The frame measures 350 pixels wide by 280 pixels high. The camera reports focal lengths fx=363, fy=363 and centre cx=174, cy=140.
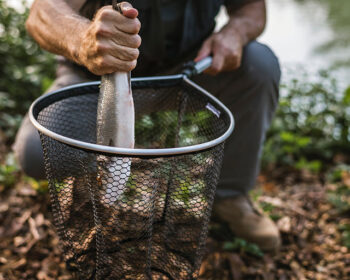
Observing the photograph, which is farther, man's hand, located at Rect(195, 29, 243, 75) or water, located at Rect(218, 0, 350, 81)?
water, located at Rect(218, 0, 350, 81)

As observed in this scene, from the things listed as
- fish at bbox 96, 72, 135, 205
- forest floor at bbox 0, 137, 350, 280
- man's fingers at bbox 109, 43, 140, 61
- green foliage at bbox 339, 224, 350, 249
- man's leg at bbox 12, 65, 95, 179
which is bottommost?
forest floor at bbox 0, 137, 350, 280

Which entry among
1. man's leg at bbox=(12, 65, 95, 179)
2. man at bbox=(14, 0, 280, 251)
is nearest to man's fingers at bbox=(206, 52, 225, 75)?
man at bbox=(14, 0, 280, 251)

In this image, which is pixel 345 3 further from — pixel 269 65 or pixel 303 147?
pixel 269 65

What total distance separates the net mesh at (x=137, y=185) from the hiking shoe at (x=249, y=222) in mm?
352

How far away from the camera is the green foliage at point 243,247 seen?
1.52 m

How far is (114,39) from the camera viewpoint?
84 cm

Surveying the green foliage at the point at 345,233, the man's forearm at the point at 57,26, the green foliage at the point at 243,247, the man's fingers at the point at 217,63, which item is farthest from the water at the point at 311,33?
the man's forearm at the point at 57,26

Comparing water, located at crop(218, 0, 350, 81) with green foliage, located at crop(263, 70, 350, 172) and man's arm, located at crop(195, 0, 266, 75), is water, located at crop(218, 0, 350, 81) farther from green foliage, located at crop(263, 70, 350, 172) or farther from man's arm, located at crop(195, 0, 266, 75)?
man's arm, located at crop(195, 0, 266, 75)

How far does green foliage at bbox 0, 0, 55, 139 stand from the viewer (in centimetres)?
227

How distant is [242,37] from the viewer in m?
1.51

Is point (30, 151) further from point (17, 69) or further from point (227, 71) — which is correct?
point (17, 69)

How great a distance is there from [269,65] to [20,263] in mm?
1255

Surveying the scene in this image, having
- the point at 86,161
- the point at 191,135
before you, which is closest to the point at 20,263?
the point at 86,161

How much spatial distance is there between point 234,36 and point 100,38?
75 centimetres
